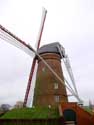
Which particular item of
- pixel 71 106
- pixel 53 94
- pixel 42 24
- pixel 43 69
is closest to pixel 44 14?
pixel 42 24

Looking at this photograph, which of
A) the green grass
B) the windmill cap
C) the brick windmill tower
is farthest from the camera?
the windmill cap

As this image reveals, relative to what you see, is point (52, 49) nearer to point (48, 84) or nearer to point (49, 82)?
point (49, 82)

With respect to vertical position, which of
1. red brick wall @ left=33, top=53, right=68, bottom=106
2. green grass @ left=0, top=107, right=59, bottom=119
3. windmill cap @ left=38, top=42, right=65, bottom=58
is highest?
windmill cap @ left=38, top=42, right=65, bottom=58

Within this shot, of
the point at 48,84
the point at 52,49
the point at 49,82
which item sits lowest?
the point at 48,84

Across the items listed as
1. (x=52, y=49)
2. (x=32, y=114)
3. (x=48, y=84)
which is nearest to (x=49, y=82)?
(x=48, y=84)

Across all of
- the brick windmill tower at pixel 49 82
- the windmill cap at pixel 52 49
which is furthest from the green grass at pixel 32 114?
the windmill cap at pixel 52 49

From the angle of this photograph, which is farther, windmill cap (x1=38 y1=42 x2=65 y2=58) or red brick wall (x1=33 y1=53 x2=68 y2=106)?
windmill cap (x1=38 y1=42 x2=65 y2=58)

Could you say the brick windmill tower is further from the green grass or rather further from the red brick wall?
the green grass

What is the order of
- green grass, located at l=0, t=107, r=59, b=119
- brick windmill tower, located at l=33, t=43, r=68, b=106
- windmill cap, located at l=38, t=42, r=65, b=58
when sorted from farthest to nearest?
1. windmill cap, located at l=38, t=42, r=65, b=58
2. brick windmill tower, located at l=33, t=43, r=68, b=106
3. green grass, located at l=0, t=107, r=59, b=119

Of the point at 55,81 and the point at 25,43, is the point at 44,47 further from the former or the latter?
the point at 55,81

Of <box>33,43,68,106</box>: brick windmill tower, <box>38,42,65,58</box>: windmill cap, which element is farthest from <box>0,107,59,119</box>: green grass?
<box>38,42,65,58</box>: windmill cap

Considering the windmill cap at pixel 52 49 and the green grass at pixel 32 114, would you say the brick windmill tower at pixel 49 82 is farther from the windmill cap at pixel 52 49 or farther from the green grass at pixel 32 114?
the green grass at pixel 32 114

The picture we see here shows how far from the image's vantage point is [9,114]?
28859mm

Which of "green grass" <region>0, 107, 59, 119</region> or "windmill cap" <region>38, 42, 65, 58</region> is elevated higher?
"windmill cap" <region>38, 42, 65, 58</region>
